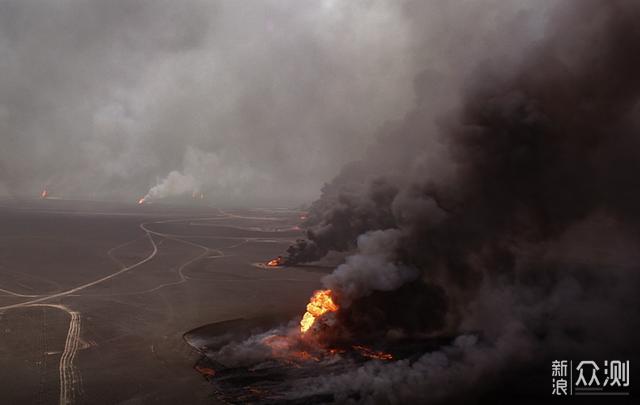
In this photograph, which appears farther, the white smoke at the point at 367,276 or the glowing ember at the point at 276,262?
the glowing ember at the point at 276,262

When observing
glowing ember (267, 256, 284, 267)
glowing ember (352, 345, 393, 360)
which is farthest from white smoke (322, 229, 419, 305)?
glowing ember (267, 256, 284, 267)

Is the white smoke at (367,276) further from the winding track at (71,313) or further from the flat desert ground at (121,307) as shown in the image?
the winding track at (71,313)

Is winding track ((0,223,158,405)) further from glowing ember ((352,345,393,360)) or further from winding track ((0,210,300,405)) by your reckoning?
glowing ember ((352,345,393,360))

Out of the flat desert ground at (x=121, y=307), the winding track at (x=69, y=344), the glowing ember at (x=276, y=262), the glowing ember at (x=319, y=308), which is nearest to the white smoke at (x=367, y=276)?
the glowing ember at (x=319, y=308)

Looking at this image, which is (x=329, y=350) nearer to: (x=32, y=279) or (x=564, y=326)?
(x=564, y=326)

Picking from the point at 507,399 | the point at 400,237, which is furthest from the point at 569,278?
the point at 507,399

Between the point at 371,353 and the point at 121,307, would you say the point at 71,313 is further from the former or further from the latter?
the point at 371,353
